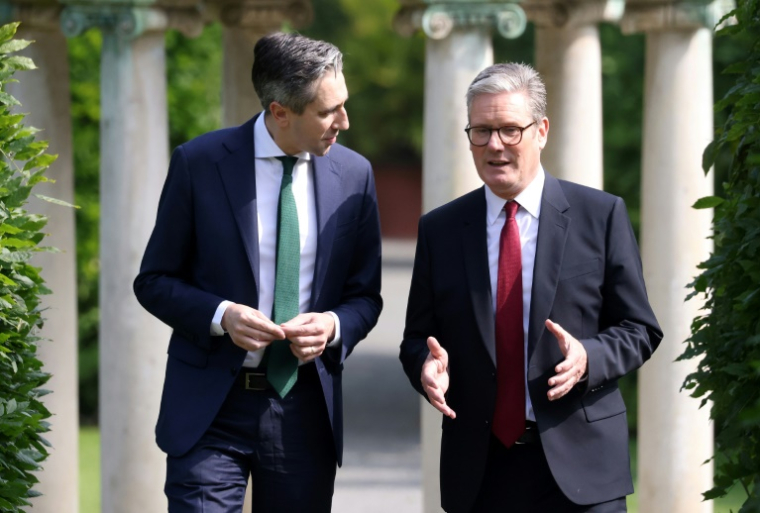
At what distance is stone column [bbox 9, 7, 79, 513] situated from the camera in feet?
44.7

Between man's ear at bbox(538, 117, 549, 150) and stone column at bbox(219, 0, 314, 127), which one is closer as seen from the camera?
man's ear at bbox(538, 117, 549, 150)

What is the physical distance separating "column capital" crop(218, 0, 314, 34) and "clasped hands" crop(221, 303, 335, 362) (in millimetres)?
8359

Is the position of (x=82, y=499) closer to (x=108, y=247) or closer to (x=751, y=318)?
(x=108, y=247)

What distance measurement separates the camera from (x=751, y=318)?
20.8 feet

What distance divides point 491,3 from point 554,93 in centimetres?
232

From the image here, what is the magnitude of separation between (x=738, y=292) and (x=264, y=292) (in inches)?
91.1

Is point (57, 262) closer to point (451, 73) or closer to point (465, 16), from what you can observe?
point (451, 73)

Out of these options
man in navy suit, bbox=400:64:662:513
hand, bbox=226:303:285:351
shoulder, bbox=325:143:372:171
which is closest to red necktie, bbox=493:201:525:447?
man in navy suit, bbox=400:64:662:513

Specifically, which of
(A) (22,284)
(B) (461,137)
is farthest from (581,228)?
(B) (461,137)

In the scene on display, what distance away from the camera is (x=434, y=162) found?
1203 cm

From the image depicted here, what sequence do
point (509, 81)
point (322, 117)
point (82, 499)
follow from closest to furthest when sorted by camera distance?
point (509, 81) → point (322, 117) → point (82, 499)

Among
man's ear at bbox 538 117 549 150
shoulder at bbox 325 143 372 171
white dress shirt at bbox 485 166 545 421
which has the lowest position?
white dress shirt at bbox 485 166 545 421

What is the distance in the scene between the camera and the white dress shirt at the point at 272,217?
7492mm

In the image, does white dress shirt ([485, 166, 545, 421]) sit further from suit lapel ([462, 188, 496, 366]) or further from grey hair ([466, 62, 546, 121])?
grey hair ([466, 62, 546, 121])
